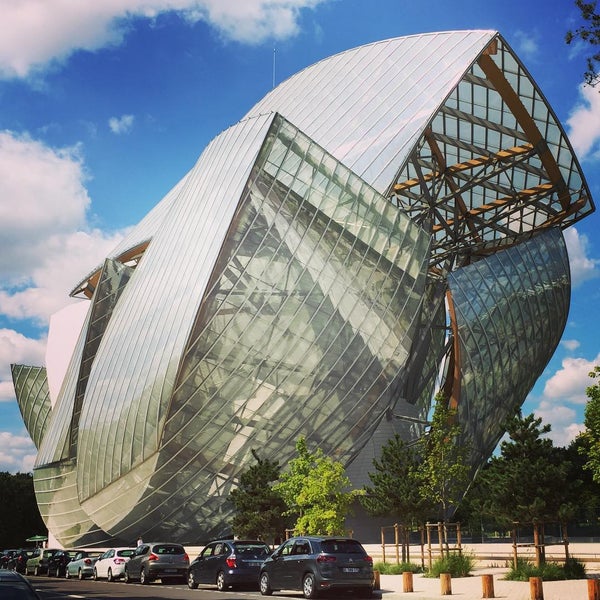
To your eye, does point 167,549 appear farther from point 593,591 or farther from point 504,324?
point 504,324

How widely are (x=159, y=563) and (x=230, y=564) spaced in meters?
6.49

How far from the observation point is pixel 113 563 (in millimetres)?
34844

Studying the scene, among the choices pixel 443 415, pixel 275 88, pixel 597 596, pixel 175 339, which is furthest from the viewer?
pixel 275 88

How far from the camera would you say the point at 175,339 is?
42.1m

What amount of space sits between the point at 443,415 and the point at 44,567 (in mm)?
24608

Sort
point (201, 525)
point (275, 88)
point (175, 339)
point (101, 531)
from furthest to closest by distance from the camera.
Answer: point (275, 88), point (101, 531), point (201, 525), point (175, 339)

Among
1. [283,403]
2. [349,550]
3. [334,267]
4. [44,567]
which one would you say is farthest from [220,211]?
[349,550]

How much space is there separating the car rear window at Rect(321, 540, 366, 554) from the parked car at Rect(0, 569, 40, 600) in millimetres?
12030

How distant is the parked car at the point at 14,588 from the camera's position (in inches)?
383

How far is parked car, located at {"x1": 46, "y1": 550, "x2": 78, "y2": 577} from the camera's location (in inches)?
1651

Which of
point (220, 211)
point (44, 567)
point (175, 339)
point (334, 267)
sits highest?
point (220, 211)

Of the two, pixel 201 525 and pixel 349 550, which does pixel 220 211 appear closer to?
pixel 201 525

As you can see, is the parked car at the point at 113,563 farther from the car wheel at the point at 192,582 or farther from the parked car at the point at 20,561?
the parked car at the point at 20,561

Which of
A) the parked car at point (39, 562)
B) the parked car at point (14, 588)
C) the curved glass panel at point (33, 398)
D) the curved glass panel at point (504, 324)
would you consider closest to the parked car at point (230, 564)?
the parked car at point (14, 588)
